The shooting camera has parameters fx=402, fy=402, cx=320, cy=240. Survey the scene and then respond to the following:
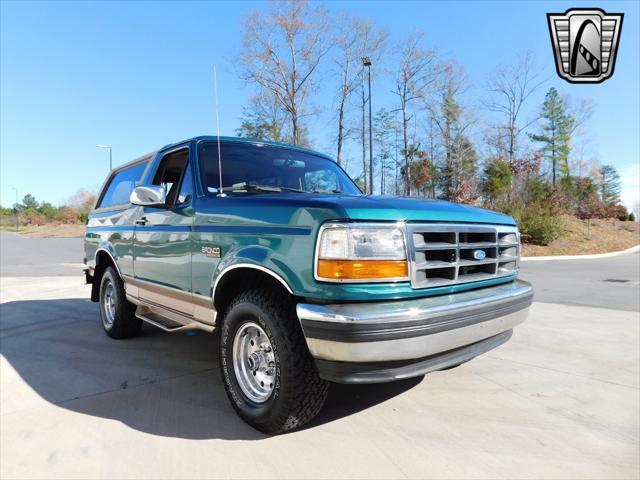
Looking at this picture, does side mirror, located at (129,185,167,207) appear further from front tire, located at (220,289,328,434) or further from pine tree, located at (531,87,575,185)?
pine tree, located at (531,87,575,185)

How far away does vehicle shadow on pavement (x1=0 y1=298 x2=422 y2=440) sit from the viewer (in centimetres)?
270

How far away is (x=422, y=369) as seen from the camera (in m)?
2.23

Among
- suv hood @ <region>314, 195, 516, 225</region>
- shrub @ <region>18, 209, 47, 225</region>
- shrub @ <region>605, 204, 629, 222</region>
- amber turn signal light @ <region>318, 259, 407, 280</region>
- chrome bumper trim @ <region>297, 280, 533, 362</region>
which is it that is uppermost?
shrub @ <region>18, 209, 47, 225</region>

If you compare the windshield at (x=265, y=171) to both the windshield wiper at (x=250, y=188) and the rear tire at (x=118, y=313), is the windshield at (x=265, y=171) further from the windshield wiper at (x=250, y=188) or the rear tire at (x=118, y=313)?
the rear tire at (x=118, y=313)

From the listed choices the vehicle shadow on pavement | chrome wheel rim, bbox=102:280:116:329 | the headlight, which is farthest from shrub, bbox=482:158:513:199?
the headlight

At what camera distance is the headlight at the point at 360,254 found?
2117 mm

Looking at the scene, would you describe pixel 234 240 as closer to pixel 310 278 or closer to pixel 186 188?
pixel 310 278

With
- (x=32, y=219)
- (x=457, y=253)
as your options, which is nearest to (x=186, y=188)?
(x=457, y=253)

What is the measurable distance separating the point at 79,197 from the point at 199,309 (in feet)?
347

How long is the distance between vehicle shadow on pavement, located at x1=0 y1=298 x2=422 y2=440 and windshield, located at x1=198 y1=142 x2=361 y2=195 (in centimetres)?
161

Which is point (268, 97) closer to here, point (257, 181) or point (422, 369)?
point (257, 181)

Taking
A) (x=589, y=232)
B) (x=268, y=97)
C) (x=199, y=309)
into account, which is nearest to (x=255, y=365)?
(x=199, y=309)

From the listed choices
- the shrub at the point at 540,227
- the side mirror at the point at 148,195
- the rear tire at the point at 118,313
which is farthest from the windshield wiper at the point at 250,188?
the shrub at the point at 540,227

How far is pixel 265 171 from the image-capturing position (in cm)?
352
